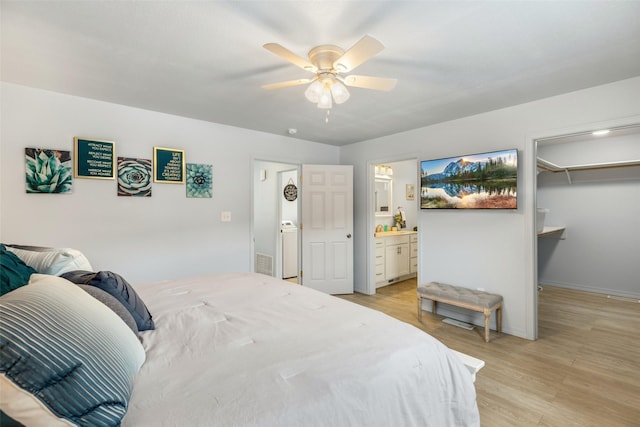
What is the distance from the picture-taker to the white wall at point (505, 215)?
271 cm

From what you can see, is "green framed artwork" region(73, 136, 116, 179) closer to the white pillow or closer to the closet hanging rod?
the white pillow

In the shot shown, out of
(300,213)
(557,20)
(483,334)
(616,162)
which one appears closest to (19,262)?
(557,20)

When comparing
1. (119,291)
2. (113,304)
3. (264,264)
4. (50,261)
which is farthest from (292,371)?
(264,264)

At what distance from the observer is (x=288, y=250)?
5.59m

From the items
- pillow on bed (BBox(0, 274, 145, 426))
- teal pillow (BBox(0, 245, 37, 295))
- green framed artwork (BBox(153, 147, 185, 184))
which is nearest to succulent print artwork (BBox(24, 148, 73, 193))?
green framed artwork (BBox(153, 147, 185, 184))

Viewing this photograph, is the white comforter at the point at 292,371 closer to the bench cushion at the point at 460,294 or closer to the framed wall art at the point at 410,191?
the bench cushion at the point at 460,294

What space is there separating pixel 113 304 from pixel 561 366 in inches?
130

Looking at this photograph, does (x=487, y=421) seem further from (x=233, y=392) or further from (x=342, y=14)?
(x=342, y=14)

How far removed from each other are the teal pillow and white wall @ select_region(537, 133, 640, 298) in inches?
251

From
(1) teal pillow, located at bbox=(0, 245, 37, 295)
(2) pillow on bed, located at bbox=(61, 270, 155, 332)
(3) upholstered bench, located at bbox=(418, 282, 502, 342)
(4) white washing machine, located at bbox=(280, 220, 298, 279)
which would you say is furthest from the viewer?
(4) white washing machine, located at bbox=(280, 220, 298, 279)

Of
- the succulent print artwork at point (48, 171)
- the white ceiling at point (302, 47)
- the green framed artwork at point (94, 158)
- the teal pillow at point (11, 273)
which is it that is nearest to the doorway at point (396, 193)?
the white ceiling at point (302, 47)

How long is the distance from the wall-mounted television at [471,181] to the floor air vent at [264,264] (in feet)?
9.52

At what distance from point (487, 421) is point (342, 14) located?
2.60 meters

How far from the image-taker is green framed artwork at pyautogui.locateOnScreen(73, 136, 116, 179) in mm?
2871
